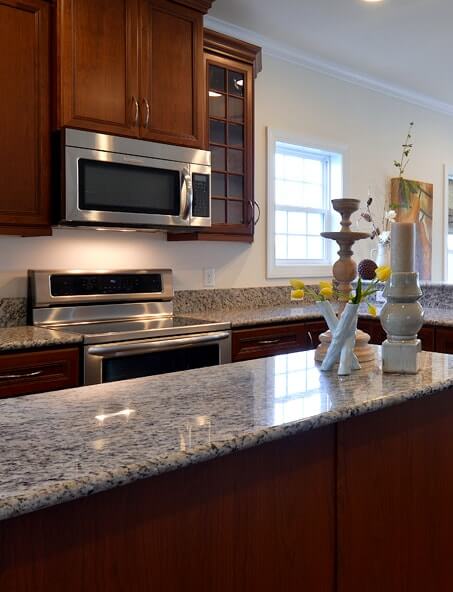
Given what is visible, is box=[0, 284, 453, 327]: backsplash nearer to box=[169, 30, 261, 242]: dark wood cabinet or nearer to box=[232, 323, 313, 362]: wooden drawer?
box=[169, 30, 261, 242]: dark wood cabinet

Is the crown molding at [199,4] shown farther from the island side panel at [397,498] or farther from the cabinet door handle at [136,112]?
the island side panel at [397,498]

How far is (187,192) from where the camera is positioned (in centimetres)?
296

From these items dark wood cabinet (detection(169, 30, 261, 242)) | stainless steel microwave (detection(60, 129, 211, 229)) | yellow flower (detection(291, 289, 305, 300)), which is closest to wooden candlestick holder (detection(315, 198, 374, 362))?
yellow flower (detection(291, 289, 305, 300))

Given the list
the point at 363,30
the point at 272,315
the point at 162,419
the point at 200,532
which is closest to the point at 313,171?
the point at 363,30

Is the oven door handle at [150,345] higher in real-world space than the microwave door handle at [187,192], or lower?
lower

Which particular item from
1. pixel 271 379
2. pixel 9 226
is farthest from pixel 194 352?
pixel 271 379

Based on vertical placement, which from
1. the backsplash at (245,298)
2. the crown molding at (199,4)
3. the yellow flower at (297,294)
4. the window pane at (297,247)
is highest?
the crown molding at (199,4)

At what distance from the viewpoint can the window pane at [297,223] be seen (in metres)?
4.25

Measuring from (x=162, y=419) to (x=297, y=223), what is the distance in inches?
133

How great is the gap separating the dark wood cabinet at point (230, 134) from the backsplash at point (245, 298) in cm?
40

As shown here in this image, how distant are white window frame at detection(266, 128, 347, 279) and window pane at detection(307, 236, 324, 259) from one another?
5 cm

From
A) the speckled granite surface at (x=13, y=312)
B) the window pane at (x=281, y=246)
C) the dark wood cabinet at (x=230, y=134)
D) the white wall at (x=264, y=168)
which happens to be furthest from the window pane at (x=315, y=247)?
the speckled granite surface at (x=13, y=312)

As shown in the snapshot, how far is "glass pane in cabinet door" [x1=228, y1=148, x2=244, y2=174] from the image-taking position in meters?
3.41

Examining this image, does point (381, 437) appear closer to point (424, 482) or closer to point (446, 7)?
point (424, 482)
